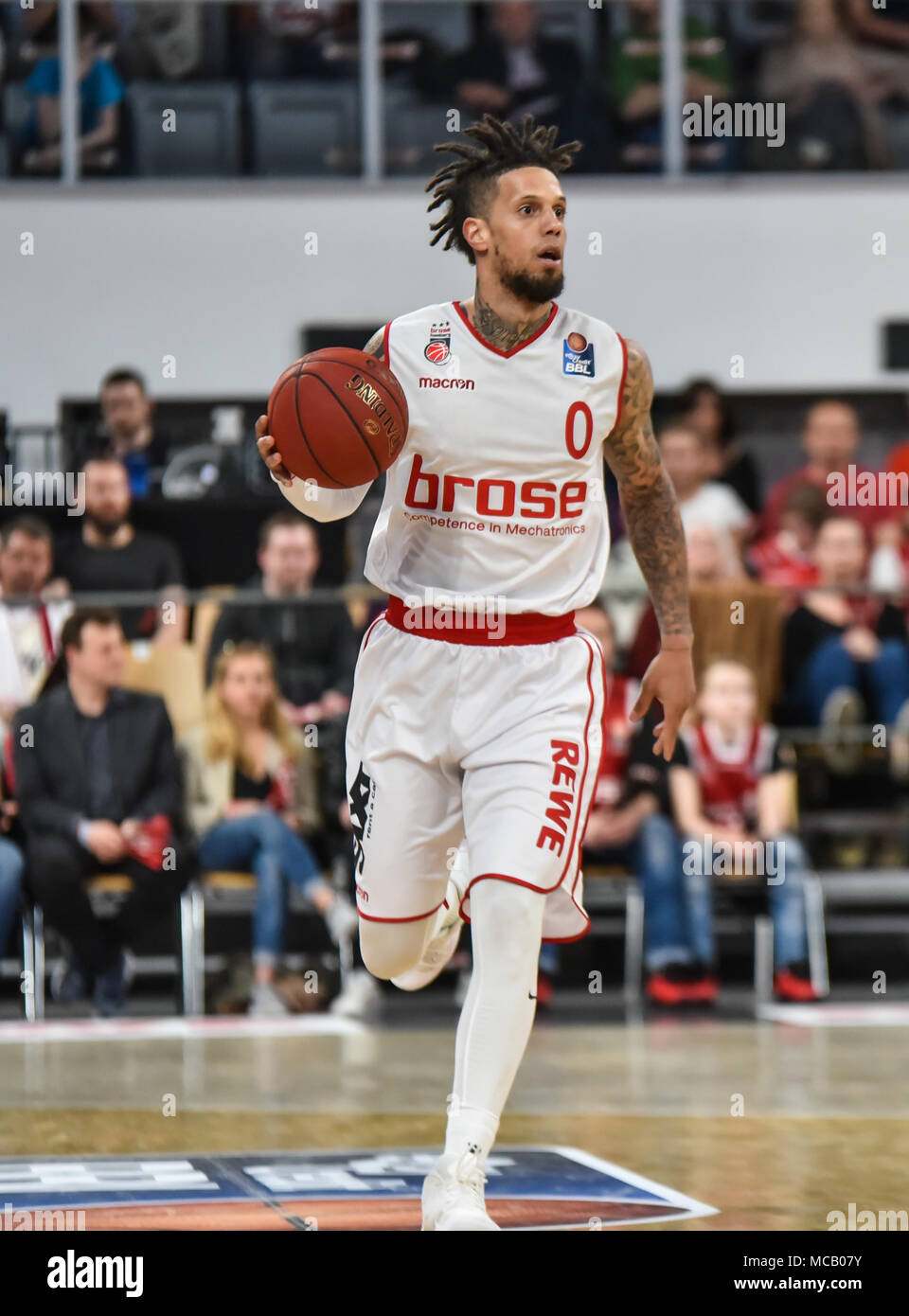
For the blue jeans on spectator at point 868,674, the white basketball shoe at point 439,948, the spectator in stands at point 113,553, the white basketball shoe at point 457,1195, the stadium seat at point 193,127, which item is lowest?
the white basketball shoe at point 457,1195

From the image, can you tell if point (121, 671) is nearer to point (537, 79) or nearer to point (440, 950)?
point (440, 950)

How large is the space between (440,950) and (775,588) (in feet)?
14.5

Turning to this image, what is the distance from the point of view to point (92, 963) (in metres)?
8.23

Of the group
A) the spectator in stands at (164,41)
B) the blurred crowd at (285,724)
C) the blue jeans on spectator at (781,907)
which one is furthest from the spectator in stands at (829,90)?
the blue jeans on spectator at (781,907)

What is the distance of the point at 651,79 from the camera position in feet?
42.0

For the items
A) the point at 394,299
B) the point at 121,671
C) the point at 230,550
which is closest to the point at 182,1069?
the point at 121,671

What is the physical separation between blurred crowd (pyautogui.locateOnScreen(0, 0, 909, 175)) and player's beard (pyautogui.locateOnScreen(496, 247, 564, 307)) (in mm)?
8203

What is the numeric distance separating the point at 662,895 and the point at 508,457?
4.38 m

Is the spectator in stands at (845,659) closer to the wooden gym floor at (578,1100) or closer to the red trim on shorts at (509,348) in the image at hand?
the wooden gym floor at (578,1100)

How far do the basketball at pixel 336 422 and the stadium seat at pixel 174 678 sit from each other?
4514 mm

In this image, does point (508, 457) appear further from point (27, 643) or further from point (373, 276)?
point (373, 276)

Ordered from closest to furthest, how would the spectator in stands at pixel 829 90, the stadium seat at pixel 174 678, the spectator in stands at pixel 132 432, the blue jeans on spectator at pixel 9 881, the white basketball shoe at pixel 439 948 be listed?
the white basketball shoe at pixel 439 948, the blue jeans on spectator at pixel 9 881, the stadium seat at pixel 174 678, the spectator in stands at pixel 132 432, the spectator in stands at pixel 829 90

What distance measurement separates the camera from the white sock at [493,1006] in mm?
4191
